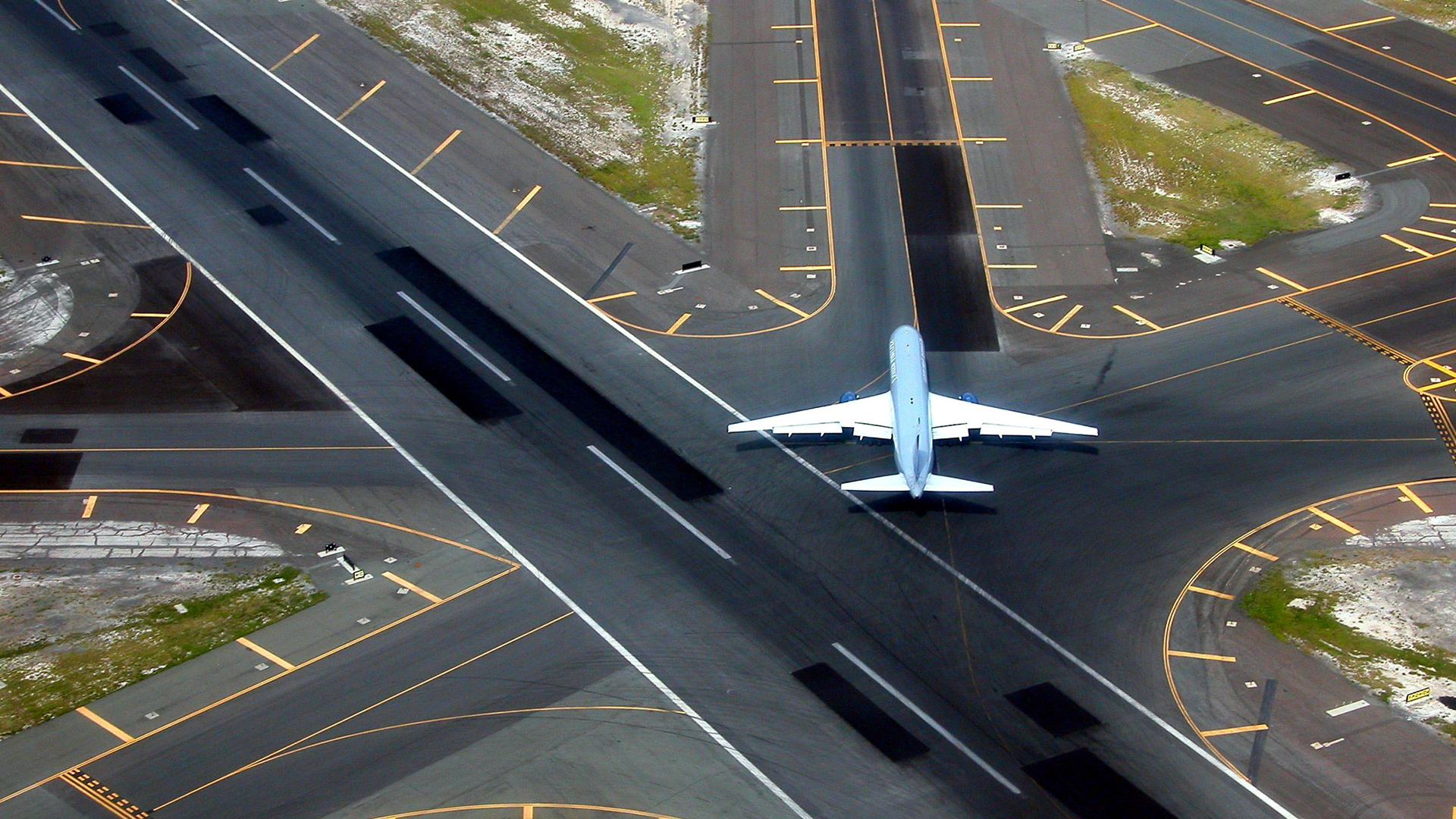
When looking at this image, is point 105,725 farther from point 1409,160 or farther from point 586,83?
point 1409,160

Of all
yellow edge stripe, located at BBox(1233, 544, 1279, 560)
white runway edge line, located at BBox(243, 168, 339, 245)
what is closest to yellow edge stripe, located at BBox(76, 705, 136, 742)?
white runway edge line, located at BBox(243, 168, 339, 245)

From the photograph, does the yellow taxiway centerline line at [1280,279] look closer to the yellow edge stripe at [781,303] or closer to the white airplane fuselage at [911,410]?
the white airplane fuselage at [911,410]

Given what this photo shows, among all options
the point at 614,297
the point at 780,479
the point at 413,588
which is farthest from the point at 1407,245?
the point at 413,588

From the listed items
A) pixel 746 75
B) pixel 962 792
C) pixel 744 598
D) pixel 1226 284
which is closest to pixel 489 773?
pixel 744 598

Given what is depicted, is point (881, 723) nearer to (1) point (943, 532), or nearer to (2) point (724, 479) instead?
(1) point (943, 532)

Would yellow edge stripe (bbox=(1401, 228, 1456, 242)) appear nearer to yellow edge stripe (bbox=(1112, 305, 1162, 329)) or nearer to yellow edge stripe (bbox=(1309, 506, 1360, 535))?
yellow edge stripe (bbox=(1112, 305, 1162, 329))

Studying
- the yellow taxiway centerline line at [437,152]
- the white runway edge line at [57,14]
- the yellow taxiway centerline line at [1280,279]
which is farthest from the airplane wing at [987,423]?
the white runway edge line at [57,14]
